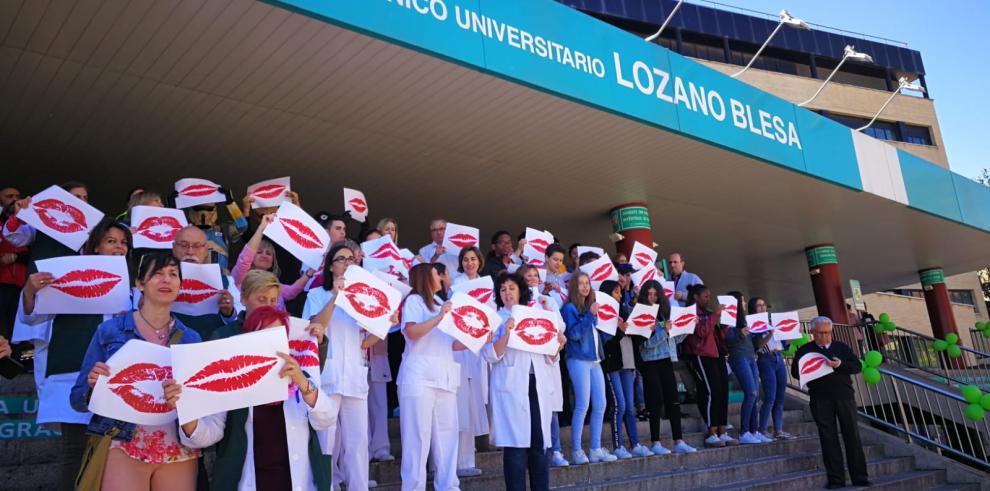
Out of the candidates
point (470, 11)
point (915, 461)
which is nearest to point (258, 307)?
point (470, 11)

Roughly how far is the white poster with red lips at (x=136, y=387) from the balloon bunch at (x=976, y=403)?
10.5 metres

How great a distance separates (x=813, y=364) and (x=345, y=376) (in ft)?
18.5

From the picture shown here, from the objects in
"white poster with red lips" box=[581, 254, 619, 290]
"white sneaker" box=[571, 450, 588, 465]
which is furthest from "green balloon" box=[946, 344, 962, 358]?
"white sneaker" box=[571, 450, 588, 465]

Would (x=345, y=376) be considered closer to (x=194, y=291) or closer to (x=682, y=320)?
(x=194, y=291)

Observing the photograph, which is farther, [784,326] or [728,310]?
[784,326]

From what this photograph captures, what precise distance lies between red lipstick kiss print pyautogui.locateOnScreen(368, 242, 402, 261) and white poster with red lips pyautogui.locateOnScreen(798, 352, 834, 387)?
479cm

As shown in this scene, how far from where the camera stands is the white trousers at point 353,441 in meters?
4.85

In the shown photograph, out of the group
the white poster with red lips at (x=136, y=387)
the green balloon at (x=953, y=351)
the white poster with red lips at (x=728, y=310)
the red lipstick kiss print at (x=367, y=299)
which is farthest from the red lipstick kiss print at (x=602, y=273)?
the green balloon at (x=953, y=351)

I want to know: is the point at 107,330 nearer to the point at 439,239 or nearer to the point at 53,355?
the point at 53,355

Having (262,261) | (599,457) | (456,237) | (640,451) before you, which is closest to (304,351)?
(262,261)

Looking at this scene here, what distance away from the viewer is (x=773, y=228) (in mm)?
15883

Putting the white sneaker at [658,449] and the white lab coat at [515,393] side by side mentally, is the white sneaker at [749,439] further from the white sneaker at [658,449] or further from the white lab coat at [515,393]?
the white lab coat at [515,393]

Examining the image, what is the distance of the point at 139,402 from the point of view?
3.32m

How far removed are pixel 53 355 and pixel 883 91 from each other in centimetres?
3710
